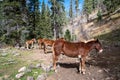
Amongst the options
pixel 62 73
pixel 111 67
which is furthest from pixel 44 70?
pixel 111 67

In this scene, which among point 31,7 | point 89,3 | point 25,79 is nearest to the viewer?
point 25,79

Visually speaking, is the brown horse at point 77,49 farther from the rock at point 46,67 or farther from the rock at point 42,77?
the rock at point 42,77

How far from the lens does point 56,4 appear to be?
1774 inches

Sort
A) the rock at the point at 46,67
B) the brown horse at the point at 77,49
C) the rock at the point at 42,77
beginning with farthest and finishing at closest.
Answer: the rock at the point at 46,67 < the brown horse at the point at 77,49 < the rock at the point at 42,77

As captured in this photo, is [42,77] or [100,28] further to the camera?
[100,28]

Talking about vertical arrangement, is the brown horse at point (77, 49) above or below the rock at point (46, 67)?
above

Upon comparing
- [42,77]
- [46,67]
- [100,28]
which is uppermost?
[46,67]

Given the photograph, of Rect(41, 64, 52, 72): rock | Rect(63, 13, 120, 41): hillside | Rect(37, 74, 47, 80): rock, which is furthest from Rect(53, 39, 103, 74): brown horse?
Rect(63, 13, 120, 41): hillside

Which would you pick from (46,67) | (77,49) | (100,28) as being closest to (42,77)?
(46,67)

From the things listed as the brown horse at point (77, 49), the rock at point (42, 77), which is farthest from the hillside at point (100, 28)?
the rock at point (42, 77)

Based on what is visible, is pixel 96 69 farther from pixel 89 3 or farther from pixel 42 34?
pixel 89 3

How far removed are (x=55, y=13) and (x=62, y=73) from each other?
34.7m

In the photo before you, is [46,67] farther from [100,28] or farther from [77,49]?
[100,28]

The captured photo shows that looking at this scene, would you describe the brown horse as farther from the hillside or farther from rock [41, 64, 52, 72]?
the hillside
